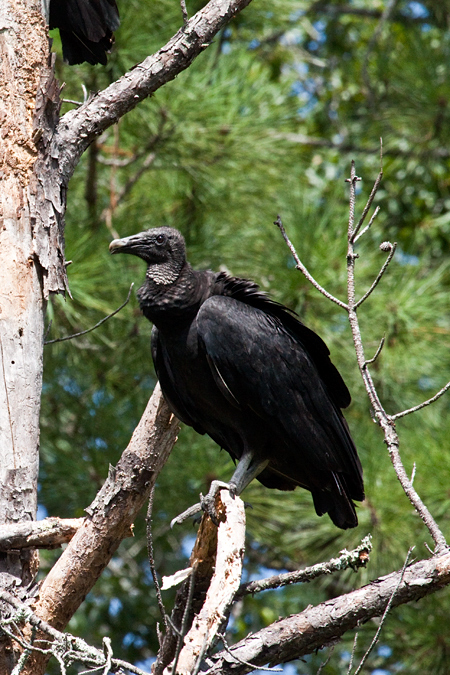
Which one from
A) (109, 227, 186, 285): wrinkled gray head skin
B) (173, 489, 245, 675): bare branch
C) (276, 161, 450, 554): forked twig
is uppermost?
(109, 227, 186, 285): wrinkled gray head skin

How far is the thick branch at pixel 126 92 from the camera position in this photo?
2064 mm

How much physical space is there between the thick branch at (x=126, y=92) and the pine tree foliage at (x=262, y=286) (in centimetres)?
126

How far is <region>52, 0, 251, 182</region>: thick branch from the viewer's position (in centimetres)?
206

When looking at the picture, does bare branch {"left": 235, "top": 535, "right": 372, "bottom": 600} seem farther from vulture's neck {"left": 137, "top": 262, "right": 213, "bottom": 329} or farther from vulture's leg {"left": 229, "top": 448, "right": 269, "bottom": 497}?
vulture's neck {"left": 137, "top": 262, "right": 213, "bottom": 329}

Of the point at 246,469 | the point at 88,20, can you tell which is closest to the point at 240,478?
the point at 246,469

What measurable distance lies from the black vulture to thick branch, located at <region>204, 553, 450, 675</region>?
0.63 m

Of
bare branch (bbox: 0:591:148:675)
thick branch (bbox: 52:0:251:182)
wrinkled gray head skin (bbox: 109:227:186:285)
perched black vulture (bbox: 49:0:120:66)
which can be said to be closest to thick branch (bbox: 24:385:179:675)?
bare branch (bbox: 0:591:148:675)

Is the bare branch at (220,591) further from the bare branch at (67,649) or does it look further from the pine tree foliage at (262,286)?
the pine tree foliage at (262,286)

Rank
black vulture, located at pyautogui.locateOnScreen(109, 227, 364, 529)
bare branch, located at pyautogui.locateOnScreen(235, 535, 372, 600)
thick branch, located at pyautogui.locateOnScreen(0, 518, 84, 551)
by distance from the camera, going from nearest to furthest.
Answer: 1. bare branch, located at pyautogui.locateOnScreen(235, 535, 372, 600)
2. thick branch, located at pyautogui.locateOnScreen(0, 518, 84, 551)
3. black vulture, located at pyautogui.locateOnScreen(109, 227, 364, 529)

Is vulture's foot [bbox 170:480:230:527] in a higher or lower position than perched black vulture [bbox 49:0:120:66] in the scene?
lower

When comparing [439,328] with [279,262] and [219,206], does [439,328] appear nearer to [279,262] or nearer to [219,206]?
[279,262]

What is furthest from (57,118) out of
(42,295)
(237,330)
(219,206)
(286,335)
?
(219,206)

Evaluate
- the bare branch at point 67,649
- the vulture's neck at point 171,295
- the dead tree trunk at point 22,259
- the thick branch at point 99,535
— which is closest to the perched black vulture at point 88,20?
the dead tree trunk at point 22,259

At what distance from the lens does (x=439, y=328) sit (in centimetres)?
428
